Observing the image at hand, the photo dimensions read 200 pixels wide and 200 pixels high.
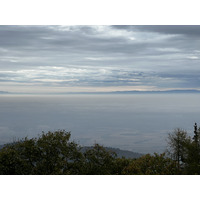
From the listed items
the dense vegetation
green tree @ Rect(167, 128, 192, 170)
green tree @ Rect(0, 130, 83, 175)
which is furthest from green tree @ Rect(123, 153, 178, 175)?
green tree @ Rect(167, 128, 192, 170)

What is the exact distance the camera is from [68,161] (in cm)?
1103

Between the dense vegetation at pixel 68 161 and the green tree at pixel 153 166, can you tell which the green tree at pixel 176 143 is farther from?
the green tree at pixel 153 166

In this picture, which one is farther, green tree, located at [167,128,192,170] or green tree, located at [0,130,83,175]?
green tree, located at [167,128,192,170]

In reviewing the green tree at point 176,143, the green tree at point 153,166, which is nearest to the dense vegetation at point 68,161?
the green tree at point 153,166

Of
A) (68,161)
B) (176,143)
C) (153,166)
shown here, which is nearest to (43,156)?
(68,161)

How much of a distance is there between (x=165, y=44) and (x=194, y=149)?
6011 millimetres

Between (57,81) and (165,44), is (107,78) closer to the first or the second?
(57,81)

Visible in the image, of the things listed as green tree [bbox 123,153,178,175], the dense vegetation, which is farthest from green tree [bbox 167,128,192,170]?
green tree [bbox 123,153,178,175]

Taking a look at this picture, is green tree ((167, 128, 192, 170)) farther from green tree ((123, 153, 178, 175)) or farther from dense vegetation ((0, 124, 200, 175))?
green tree ((123, 153, 178, 175))

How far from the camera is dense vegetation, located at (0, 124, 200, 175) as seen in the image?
984 centimetres

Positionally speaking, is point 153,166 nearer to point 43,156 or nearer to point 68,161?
point 68,161

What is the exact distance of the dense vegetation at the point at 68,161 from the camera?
9.84 metres
